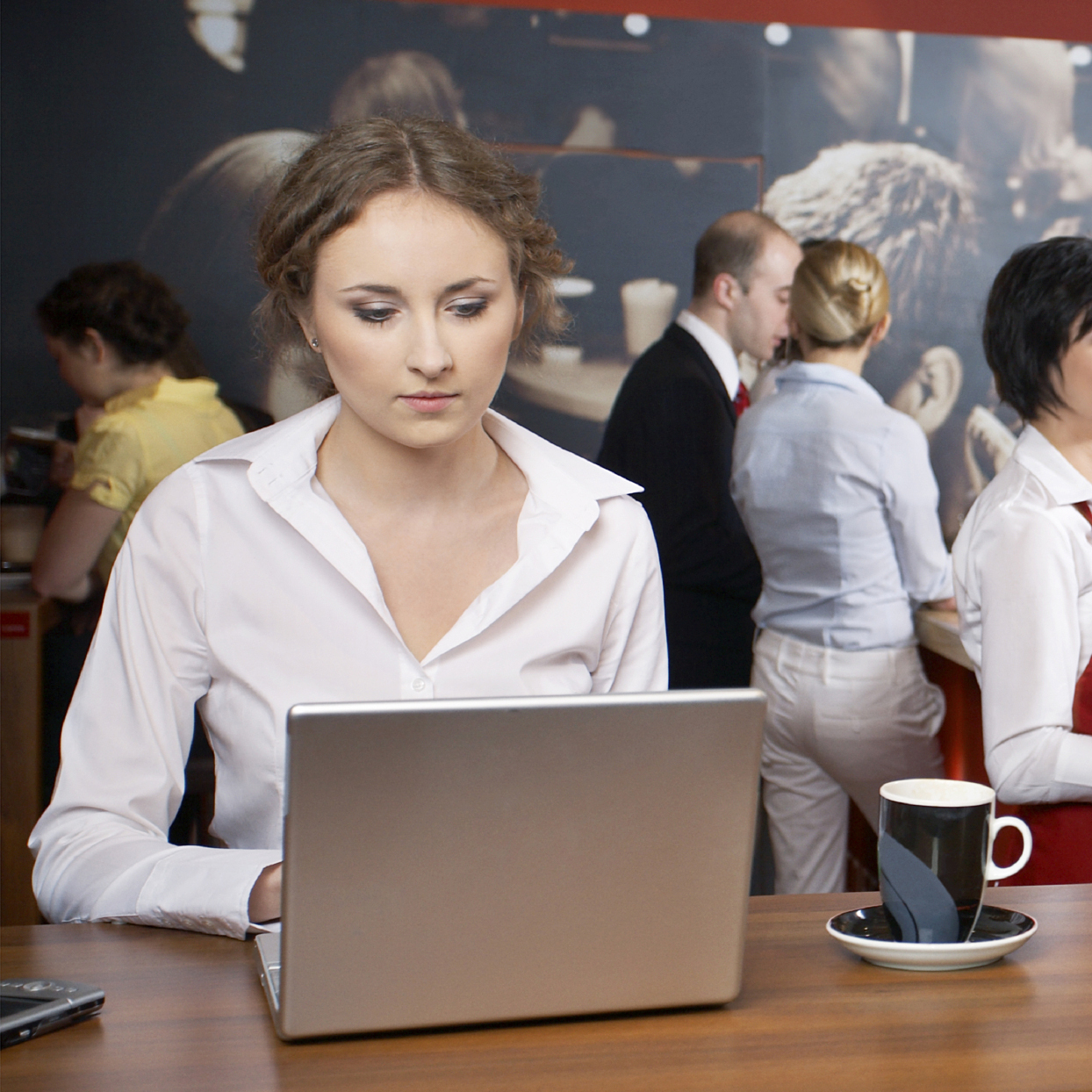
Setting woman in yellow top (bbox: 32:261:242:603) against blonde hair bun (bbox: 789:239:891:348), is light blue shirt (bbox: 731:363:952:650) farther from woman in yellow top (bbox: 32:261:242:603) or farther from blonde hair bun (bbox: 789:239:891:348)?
woman in yellow top (bbox: 32:261:242:603)

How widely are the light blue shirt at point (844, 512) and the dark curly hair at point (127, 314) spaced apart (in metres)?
1.52

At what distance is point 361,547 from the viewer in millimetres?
1438

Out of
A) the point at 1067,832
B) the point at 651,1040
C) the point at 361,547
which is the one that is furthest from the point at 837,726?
the point at 651,1040

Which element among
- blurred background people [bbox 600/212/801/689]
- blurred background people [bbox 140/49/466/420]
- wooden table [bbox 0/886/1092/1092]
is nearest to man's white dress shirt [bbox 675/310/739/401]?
blurred background people [bbox 600/212/801/689]

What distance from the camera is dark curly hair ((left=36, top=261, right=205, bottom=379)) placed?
134 inches

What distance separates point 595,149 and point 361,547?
2.81 meters

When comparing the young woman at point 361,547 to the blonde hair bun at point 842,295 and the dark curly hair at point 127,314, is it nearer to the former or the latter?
the blonde hair bun at point 842,295

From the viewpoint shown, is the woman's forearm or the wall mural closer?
the woman's forearm

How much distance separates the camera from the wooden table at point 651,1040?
0.85 m

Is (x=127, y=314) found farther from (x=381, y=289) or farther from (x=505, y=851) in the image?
(x=505, y=851)

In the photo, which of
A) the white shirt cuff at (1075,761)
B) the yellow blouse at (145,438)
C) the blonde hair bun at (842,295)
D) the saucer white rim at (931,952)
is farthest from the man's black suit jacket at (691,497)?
the saucer white rim at (931,952)

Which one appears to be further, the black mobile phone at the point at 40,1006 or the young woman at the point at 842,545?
the young woman at the point at 842,545

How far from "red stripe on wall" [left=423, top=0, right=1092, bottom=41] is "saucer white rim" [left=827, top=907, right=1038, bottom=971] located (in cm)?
344

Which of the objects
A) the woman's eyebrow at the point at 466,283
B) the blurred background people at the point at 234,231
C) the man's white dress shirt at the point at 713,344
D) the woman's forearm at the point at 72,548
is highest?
the blurred background people at the point at 234,231
